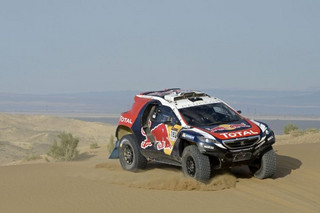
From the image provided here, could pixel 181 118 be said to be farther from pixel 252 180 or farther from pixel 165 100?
pixel 252 180

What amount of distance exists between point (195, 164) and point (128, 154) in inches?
100

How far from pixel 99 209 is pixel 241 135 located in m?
3.02

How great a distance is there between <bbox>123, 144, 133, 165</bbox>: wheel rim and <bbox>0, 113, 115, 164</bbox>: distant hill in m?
22.1

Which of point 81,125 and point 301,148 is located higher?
point 301,148

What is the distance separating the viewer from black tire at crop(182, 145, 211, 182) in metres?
10.8

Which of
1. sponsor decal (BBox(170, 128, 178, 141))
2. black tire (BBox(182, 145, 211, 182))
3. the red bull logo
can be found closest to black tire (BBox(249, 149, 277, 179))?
black tire (BBox(182, 145, 211, 182))

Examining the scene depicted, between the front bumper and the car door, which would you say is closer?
the front bumper

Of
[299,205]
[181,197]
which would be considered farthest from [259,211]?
[181,197]

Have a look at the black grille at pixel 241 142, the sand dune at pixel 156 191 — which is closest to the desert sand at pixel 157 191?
the sand dune at pixel 156 191

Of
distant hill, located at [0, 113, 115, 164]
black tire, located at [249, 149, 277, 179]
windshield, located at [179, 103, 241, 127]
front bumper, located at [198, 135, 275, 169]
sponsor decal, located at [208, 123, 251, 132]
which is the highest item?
windshield, located at [179, 103, 241, 127]

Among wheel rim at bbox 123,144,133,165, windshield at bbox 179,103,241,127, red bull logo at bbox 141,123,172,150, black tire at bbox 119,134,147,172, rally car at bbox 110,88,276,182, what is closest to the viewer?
rally car at bbox 110,88,276,182

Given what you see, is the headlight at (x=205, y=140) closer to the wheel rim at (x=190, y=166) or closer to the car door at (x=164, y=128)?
the wheel rim at (x=190, y=166)

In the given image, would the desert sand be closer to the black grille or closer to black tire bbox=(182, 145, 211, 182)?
black tire bbox=(182, 145, 211, 182)

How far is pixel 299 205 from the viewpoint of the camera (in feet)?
31.1
